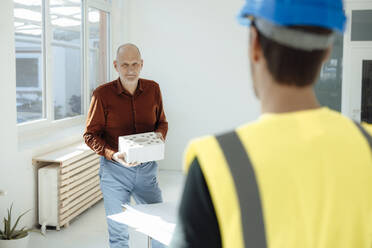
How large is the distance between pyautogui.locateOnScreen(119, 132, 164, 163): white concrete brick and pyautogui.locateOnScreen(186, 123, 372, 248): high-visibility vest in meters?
2.04

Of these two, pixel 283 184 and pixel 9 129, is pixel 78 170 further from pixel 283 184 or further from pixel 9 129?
pixel 283 184

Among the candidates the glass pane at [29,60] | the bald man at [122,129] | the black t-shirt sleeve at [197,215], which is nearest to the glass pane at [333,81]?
the glass pane at [29,60]

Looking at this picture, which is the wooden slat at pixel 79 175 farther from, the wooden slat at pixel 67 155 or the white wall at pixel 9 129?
the white wall at pixel 9 129

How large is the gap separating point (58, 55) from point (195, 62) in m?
2.32

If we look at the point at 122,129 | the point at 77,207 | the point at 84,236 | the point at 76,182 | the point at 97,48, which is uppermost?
the point at 97,48

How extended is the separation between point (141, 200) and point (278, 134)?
2388mm

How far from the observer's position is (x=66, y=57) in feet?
18.6

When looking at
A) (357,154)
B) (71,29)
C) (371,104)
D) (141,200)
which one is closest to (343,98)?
(371,104)

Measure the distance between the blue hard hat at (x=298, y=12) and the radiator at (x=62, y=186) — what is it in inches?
152

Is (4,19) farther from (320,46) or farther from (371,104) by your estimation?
(371,104)

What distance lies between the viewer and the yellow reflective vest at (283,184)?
731 millimetres

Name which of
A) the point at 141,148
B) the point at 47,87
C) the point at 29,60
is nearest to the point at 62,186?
the point at 47,87

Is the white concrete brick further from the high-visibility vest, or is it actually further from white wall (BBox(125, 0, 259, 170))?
white wall (BBox(125, 0, 259, 170))

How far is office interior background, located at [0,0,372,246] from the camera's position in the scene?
514 centimetres
